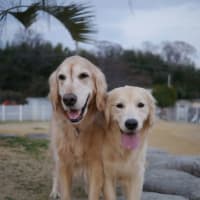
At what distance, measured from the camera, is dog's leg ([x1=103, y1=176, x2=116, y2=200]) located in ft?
12.9

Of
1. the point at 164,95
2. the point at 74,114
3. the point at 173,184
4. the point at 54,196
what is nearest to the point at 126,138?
the point at 74,114

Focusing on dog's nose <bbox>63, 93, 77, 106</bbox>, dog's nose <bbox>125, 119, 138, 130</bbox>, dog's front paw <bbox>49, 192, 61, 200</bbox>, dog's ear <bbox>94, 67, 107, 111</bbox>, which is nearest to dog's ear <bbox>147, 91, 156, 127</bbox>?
dog's nose <bbox>125, 119, 138, 130</bbox>

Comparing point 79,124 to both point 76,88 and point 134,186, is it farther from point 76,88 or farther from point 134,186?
point 134,186

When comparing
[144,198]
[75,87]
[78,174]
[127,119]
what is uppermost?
[75,87]

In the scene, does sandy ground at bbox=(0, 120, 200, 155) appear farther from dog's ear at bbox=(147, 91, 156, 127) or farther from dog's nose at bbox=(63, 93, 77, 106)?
dog's nose at bbox=(63, 93, 77, 106)

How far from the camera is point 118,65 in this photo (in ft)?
108

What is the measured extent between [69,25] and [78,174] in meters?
3.35

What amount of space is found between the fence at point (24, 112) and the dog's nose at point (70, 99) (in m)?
28.8

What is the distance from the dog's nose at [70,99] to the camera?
11.0 feet

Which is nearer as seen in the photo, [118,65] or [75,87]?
[75,87]

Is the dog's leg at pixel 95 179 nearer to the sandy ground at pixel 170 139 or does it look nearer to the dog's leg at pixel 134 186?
the dog's leg at pixel 134 186

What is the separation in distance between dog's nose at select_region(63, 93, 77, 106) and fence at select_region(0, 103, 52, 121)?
2878 cm

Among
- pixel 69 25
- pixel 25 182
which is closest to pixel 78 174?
pixel 25 182

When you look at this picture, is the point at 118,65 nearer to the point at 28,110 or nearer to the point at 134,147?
the point at 28,110
